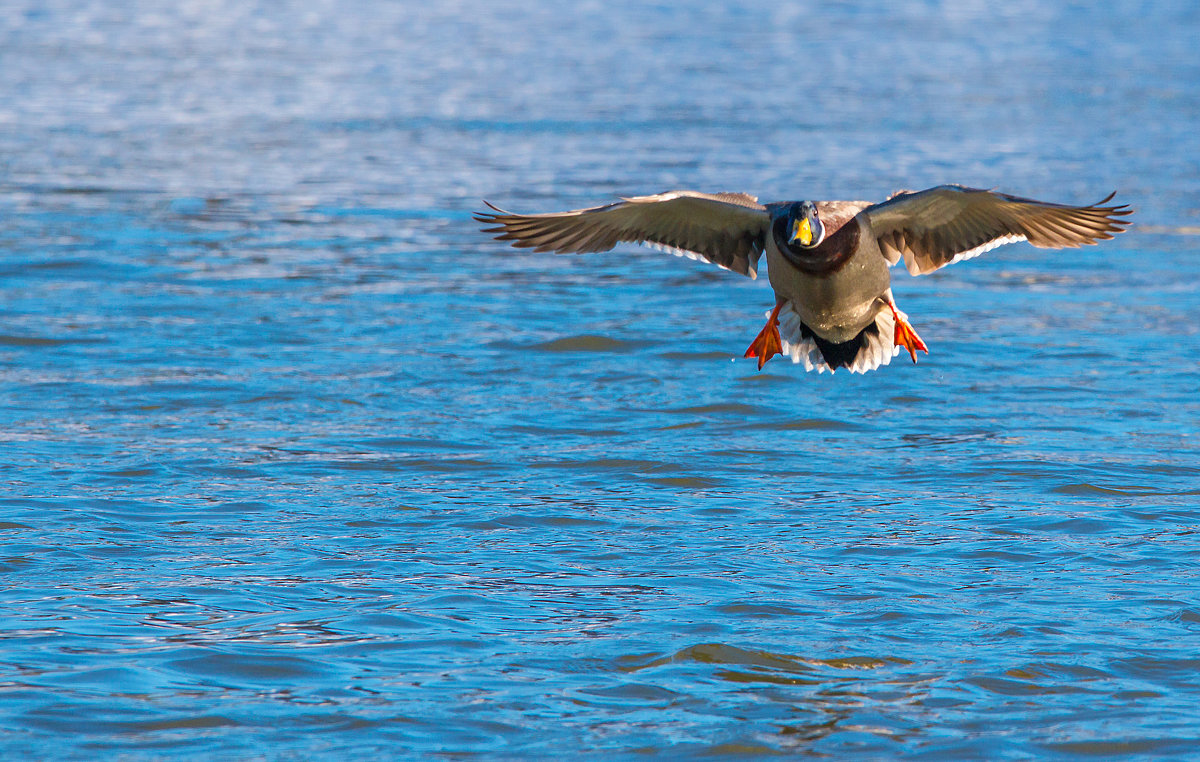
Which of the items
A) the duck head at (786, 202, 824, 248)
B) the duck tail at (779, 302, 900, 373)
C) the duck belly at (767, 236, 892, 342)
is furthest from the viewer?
the duck tail at (779, 302, 900, 373)

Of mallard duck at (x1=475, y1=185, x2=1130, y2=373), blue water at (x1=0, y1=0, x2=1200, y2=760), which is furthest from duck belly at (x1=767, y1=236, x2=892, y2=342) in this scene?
blue water at (x1=0, y1=0, x2=1200, y2=760)

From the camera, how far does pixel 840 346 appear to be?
27.4 ft

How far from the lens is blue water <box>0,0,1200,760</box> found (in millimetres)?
5359

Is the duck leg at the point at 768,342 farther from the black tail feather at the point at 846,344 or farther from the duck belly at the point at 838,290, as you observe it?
the black tail feather at the point at 846,344

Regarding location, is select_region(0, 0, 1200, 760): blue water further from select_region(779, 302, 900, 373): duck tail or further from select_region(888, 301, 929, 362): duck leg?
select_region(888, 301, 929, 362): duck leg

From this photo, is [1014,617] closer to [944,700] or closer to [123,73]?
[944,700]

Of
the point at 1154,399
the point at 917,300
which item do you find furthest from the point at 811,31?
the point at 1154,399

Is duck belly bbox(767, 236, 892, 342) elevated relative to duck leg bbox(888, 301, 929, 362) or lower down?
elevated

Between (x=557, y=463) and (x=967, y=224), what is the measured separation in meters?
2.41

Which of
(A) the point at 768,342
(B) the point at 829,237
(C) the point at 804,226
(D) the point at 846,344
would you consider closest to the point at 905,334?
(D) the point at 846,344

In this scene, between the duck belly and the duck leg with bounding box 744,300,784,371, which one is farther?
the duck leg with bounding box 744,300,784,371

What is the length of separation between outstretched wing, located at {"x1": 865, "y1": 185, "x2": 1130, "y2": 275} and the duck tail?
1.36ft

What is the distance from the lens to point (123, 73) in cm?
2292

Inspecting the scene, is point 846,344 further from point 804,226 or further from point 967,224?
point 804,226
